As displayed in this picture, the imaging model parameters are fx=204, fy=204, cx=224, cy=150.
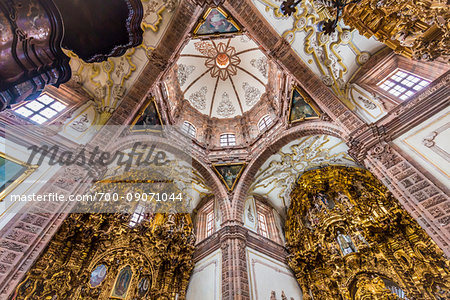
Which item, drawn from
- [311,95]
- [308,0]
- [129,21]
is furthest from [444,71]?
[129,21]

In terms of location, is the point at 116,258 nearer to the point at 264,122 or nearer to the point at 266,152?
the point at 266,152

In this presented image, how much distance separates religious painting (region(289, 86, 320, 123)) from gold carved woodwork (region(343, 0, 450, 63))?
3637mm

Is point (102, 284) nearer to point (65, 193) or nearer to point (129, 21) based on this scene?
point (65, 193)

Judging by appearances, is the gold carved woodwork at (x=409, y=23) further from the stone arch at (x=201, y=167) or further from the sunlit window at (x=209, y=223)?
the sunlit window at (x=209, y=223)

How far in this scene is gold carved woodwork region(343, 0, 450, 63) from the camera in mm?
4336

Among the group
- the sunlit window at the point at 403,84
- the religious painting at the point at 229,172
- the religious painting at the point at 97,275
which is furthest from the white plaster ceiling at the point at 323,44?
the religious painting at the point at 97,275

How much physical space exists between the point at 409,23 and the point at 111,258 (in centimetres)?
1242

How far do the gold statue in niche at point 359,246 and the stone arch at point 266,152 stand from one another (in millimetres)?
2897

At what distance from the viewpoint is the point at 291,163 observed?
38.6 feet

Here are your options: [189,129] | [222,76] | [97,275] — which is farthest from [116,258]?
[222,76]

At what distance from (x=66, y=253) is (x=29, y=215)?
3820 mm

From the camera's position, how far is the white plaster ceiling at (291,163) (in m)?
10.6

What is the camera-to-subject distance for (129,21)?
3.70 m

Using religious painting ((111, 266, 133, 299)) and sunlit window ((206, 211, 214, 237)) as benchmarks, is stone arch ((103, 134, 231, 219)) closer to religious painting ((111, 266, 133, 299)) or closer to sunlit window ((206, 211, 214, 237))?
sunlit window ((206, 211, 214, 237))
